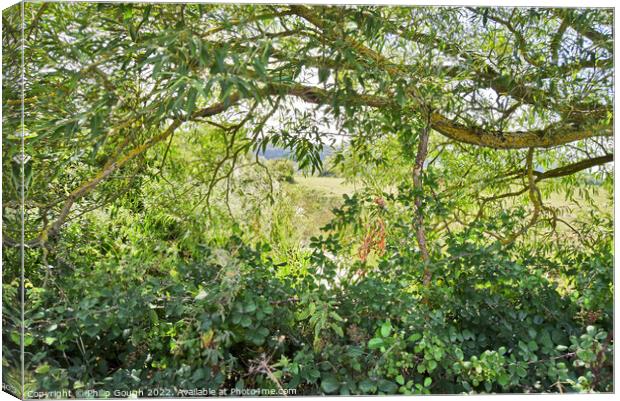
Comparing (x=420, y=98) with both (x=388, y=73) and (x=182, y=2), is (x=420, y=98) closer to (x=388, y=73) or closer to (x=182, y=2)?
(x=388, y=73)

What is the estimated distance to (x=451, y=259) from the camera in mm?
3523

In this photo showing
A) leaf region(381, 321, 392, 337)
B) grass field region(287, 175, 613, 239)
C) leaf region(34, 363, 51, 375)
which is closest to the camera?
leaf region(34, 363, 51, 375)

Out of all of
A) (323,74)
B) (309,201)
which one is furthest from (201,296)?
(323,74)

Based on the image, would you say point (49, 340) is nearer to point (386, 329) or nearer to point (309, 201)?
point (309, 201)

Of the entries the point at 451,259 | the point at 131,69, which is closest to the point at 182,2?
the point at 131,69

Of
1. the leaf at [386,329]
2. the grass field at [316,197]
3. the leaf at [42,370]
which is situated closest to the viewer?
the leaf at [42,370]

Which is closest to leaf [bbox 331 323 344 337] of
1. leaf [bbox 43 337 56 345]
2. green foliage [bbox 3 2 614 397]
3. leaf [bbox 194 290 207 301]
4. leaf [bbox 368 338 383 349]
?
green foliage [bbox 3 2 614 397]

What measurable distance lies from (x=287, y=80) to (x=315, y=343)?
109 cm

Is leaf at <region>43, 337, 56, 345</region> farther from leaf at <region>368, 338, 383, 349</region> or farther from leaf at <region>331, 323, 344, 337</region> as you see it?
leaf at <region>368, 338, 383, 349</region>

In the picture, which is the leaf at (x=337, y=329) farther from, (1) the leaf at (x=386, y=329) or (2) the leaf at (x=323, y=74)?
(2) the leaf at (x=323, y=74)

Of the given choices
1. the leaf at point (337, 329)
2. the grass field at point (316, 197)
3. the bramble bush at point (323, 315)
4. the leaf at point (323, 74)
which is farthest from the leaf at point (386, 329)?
the leaf at point (323, 74)

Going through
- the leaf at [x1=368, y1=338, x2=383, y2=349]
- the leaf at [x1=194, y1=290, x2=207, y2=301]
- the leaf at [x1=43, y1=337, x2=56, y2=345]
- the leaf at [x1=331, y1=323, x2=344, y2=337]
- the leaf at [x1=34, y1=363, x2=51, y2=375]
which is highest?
the leaf at [x1=194, y1=290, x2=207, y2=301]

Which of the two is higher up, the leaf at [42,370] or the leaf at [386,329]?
the leaf at [386,329]

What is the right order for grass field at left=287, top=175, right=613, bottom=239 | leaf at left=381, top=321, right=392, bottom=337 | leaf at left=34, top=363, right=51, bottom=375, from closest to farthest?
1. leaf at left=34, top=363, right=51, bottom=375
2. leaf at left=381, top=321, right=392, bottom=337
3. grass field at left=287, top=175, right=613, bottom=239
